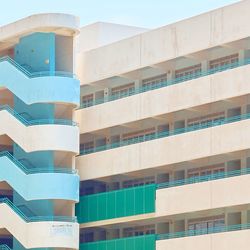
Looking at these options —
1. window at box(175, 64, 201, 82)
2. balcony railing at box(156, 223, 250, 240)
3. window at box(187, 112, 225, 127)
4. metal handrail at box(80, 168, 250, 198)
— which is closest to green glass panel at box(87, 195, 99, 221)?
metal handrail at box(80, 168, 250, 198)

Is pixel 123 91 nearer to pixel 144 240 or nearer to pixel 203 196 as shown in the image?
pixel 144 240

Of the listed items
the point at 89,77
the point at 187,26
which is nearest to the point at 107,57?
the point at 89,77

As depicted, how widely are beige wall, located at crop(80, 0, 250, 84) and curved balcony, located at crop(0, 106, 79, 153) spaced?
11.5 feet

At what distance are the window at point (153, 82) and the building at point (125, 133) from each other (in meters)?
0.09

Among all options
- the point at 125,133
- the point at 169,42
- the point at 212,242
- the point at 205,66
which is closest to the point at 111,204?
the point at 125,133

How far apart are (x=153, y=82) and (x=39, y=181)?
24.9 ft

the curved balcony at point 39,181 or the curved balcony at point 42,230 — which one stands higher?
the curved balcony at point 39,181

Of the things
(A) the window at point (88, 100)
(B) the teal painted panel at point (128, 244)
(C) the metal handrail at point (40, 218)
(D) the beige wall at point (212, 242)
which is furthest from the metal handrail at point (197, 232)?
(A) the window at point (88, 100)

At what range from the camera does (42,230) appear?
63406 millimetres

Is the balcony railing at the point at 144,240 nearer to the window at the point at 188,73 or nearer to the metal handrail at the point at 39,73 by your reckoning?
the window at the point at 188,73

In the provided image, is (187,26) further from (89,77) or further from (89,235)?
(89,235)

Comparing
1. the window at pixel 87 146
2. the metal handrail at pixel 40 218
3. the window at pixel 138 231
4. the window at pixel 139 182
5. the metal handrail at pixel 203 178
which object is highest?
the window at pixel 87 146

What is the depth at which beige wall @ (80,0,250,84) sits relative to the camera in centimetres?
5919

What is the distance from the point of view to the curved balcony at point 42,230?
208 feet
